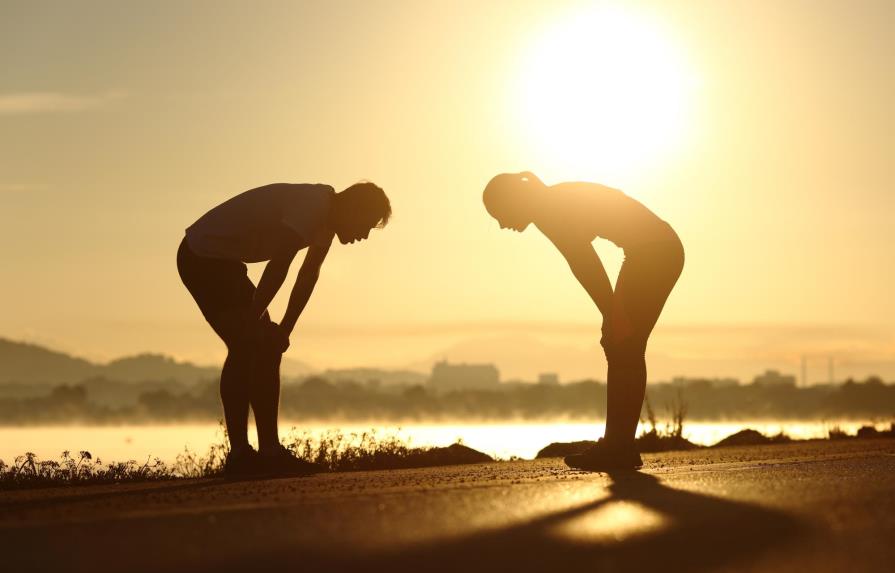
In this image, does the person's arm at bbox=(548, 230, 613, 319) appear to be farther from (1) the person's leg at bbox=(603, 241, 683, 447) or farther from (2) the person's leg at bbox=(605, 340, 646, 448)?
(2) the person's leg at bbox=(605, 340, 646, 448)

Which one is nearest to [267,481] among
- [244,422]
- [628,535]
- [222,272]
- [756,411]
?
[244,422]

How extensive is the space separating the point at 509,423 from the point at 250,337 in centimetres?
15672

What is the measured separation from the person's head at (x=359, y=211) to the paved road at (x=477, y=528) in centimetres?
218

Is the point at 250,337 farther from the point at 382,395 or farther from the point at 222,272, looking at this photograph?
the point at 382,395

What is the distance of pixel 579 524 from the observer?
4.24 metres

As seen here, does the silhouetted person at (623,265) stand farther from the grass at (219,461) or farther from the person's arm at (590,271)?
the grass at (219,461)

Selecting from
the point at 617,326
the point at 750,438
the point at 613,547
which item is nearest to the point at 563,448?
the point at 750,438

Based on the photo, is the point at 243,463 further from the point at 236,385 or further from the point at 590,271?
the point at 590,271

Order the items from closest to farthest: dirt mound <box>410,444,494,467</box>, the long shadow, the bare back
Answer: the long shadow
the bare back
dirt mound <box>410,444,494,467</box>

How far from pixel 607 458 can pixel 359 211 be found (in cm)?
215

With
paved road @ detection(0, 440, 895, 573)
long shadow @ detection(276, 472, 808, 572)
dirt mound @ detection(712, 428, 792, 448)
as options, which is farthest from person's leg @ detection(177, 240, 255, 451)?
dirt mound @ detection(712, 428, 792, 448)

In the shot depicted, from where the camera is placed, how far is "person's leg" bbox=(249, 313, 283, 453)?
7730 mm

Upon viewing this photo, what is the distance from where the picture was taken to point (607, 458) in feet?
25.1

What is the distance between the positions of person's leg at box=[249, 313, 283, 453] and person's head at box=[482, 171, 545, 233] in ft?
5.19
